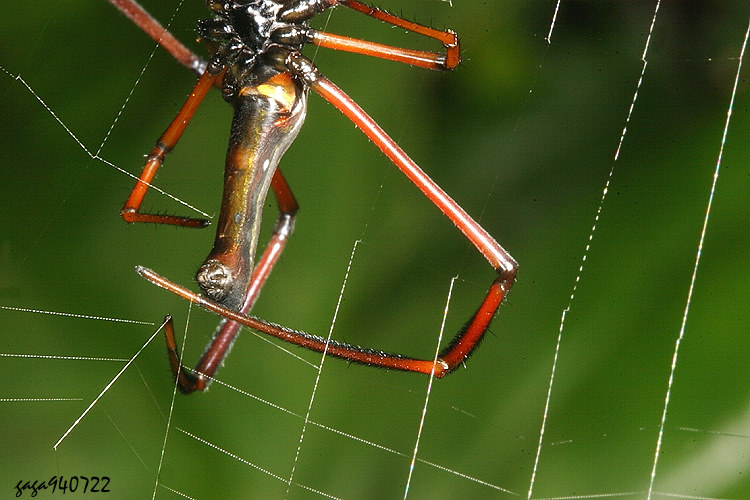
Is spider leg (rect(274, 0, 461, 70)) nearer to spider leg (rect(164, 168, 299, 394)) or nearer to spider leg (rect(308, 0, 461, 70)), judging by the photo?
spider leg (rect(308, 0, 461, 70))

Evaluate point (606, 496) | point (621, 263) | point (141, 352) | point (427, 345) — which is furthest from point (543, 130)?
point (141, 352)

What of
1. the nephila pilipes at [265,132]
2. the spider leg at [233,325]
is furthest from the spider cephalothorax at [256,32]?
the spider leg at [233,325]

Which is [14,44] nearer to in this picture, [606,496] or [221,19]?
[221,19]

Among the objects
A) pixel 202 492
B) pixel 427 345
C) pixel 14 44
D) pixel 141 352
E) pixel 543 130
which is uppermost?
pixel 543 130

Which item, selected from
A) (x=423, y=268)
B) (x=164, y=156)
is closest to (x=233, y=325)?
(x=164, y=156)

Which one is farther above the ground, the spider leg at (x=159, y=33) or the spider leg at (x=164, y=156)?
the spider leg at (x=159, y=33)

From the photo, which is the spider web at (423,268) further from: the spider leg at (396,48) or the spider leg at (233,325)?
the spider leg at (396,48)
